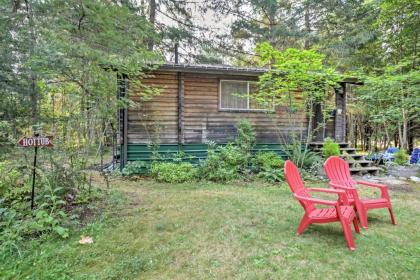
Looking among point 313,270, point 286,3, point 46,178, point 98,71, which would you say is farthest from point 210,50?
point 313,270

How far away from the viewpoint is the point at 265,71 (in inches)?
312

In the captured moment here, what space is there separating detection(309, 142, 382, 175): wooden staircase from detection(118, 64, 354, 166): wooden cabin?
0.88m

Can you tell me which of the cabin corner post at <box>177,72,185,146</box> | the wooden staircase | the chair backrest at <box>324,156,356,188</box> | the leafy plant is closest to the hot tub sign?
the chair backrest at <box>324,156,356,188</box>

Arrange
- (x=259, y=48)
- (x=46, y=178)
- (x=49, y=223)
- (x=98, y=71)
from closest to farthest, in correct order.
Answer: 1. (x=49, y=223)
2. (x=46, y=178)
3. (x=98, y=71)
4. (x=259, y=48)

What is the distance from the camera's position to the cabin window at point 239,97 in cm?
824

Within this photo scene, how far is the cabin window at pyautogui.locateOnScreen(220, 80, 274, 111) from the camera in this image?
8.24 m

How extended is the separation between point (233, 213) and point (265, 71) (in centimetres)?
514

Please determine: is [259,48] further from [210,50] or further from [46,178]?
[210,50]

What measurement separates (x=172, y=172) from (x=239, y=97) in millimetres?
3254

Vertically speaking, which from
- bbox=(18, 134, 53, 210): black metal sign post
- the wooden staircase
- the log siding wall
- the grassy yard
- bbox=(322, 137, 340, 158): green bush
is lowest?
the grassy yard

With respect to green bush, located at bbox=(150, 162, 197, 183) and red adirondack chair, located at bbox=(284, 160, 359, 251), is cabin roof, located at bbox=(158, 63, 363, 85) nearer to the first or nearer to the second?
green bush, located at bbox=(150, 162, 197, 183)

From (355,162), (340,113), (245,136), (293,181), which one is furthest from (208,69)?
(355,162)

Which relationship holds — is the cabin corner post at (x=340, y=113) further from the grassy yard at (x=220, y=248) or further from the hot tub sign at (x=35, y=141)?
the hot tub sign at (x=35, y=141)

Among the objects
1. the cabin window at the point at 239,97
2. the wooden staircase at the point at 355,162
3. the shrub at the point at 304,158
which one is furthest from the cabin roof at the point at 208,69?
the wooden staircase at the point at 355,162
